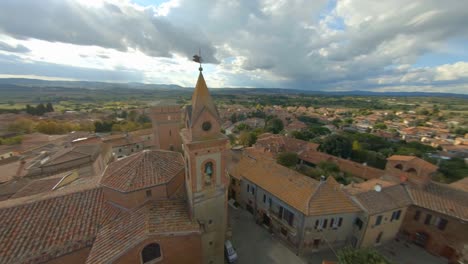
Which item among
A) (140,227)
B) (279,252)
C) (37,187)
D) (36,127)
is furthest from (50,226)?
(36,127)

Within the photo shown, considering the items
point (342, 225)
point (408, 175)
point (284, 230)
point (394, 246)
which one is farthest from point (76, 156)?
point (408, 175)

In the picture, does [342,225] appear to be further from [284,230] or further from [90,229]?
[90,229]

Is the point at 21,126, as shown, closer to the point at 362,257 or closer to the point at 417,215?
the point at 362,257

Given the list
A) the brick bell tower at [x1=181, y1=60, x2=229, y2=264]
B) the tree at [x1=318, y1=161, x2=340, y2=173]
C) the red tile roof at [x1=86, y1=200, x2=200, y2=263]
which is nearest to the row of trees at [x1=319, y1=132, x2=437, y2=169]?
the tree at [x1=318, y1=161, x2=340, y2=173]

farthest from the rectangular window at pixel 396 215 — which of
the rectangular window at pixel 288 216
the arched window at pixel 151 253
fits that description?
the arched window at pixel 151 253

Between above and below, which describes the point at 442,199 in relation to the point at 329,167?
above

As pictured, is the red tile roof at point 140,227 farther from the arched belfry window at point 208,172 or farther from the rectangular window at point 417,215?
the rectangular window at point 417,215

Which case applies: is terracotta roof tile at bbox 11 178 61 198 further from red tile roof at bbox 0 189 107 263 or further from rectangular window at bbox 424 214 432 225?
rectangular window at bbox 424 214 432 225
